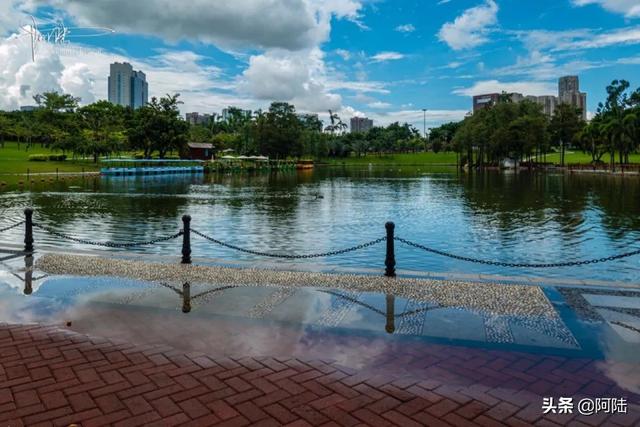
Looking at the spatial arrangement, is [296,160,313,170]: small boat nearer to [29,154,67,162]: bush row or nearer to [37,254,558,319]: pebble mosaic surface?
[29,154,67,162]: bush row

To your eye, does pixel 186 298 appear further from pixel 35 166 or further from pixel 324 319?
pixel 35 166

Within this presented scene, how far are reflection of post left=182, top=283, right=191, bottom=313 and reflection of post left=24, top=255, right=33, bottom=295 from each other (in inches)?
97.5

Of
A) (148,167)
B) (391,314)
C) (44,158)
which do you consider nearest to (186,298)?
(391,314)

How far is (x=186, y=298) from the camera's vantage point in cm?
830

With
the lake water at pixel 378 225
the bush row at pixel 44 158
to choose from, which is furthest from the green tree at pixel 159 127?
the lake water at pixel 378 225

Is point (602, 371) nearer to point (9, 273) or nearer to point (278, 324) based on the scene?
point (278, 324)

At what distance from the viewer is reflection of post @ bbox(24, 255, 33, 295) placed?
346 inches

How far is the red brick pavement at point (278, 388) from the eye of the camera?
439 centimetres

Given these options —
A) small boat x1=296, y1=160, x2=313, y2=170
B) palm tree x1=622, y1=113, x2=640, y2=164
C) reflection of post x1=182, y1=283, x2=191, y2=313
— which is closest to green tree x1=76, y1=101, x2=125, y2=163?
small boat x1=296, y1=160, x2=313, y2=170

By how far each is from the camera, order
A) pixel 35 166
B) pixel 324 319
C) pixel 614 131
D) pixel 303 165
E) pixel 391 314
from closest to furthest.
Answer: pixel 324 319
pixel 391 314
pixel 35 166
pixel 614 131
pixel 303 165

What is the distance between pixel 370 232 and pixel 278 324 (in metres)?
12.3

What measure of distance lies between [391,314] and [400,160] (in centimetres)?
14692

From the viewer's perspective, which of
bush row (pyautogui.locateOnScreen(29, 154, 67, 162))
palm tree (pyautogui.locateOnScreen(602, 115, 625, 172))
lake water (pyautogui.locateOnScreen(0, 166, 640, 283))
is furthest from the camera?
bush row (pyautogui.locateOnScreen(29, 154, 67, 162))

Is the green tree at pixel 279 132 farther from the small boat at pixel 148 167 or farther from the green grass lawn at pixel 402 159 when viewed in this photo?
the small boat at pixel 148 167
